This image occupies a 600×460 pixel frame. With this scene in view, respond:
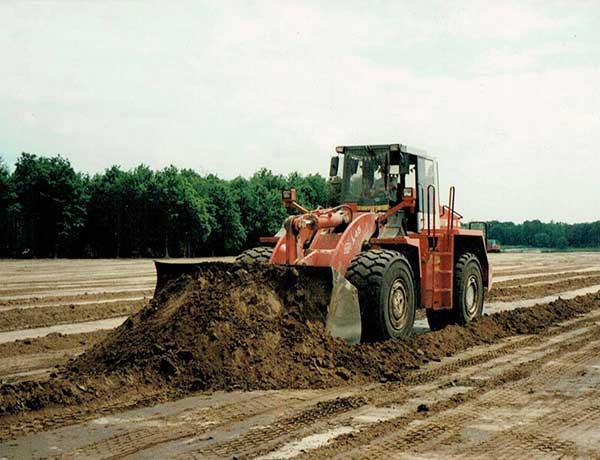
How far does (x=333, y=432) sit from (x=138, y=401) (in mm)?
2169

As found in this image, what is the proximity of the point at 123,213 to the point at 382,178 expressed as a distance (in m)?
52.8

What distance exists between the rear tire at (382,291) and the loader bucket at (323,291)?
1.67 feet

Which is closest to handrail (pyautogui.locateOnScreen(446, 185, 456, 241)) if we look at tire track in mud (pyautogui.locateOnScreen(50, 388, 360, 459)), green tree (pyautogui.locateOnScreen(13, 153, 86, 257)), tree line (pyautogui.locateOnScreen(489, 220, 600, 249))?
tire track in mud (pyautogui.locateOnScreen(50, 388, 360, 459))

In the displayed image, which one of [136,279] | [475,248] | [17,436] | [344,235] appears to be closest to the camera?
[17,436]

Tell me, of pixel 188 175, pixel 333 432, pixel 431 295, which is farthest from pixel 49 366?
pixel 188 175

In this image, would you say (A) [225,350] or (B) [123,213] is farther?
(B) [123,213]

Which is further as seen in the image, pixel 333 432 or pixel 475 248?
pixel 475 248

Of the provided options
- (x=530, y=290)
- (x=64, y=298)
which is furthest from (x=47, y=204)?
(x=530, y=290)

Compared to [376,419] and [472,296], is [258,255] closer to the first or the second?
[472,296]

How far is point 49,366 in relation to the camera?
9883 millimetres

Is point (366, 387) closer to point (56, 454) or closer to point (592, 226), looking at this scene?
point (56, 454)

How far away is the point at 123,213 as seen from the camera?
63062 mm

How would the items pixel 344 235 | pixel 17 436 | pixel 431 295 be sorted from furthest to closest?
pixel 431 295 → pixel 344 235 → pixel 17 436

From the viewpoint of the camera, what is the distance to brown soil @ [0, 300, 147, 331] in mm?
14508
